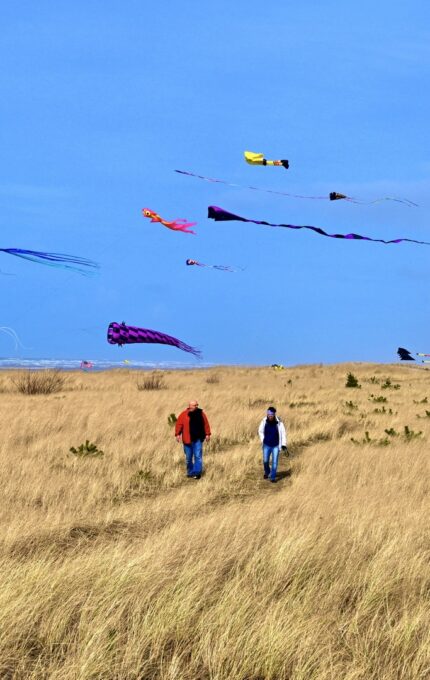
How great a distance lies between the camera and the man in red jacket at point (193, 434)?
14.3 metres

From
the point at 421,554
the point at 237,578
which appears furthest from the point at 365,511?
the point at 237,578

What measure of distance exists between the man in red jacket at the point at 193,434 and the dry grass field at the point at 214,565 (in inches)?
17.2

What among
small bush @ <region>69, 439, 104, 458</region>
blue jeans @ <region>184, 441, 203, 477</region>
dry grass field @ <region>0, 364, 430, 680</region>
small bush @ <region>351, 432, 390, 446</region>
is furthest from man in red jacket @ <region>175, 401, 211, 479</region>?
small bush @ <region>351, 432, 390, 446</region>

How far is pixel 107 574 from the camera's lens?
22.0 feet

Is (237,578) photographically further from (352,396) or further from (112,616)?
(352,396)

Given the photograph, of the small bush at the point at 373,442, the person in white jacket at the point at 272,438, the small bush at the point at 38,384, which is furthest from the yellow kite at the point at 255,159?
the small bush at the point at 38,384

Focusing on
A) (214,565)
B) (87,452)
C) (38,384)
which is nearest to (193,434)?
(87,452)

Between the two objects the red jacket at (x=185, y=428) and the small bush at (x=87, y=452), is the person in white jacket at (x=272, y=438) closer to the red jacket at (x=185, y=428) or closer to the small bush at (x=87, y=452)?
the red jacket at (x=185, y=428)

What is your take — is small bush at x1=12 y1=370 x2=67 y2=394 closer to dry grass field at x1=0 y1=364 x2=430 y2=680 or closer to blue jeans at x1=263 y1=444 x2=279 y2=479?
dry grass field at x1=0 y1=364 x2=430 y2=680

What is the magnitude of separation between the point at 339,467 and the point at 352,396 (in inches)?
809

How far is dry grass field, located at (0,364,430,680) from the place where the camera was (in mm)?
5129

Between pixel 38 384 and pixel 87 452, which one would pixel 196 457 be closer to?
pixel 87 452

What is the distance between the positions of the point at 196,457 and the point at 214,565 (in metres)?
7.11

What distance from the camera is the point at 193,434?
14.4 metres
